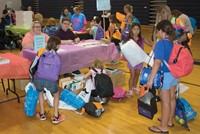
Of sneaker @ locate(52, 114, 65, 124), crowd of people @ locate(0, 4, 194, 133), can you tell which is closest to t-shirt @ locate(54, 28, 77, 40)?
crowd of people @ locate(0, 4, 194, 133)

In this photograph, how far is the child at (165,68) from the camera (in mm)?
2252

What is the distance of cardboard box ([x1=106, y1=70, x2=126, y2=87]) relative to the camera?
398 centimetres

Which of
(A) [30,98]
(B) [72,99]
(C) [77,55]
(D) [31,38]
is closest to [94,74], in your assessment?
(B) [72,99]

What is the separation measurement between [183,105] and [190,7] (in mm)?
6429

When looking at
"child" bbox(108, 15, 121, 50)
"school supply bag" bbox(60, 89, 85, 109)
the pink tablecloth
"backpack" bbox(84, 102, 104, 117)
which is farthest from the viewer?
"child" bbox(108, 15, 121, 50)

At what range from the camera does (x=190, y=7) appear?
27.2 feet

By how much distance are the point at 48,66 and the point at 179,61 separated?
1373 millimetres

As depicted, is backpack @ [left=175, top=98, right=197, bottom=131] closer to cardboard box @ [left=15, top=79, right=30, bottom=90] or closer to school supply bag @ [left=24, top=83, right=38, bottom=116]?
school supply bag @ [left=24, top=83, right=38, bottom=116]

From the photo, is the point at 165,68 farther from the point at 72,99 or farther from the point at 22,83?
the point at 22,83

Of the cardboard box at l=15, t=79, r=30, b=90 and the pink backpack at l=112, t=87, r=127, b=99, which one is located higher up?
the cardboard box at l=15, t=79, r=30, b=90

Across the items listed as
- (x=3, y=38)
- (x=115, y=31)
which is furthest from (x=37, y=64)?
(x=3, y=38)

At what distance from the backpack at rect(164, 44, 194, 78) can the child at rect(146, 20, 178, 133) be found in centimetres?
5

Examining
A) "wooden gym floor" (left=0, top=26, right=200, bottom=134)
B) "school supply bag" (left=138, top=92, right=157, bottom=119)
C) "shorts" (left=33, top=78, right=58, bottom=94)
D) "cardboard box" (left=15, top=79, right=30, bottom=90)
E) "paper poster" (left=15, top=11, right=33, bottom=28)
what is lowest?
"wooden gym floor" (left=0, top=26, right=200, bottom=134)

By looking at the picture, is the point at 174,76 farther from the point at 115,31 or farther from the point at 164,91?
the point at 115,31
